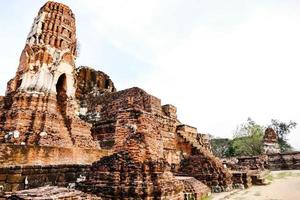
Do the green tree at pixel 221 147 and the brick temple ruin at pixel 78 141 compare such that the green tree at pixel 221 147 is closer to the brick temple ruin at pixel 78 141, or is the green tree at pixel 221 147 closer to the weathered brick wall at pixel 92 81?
the brick temple ruin at pixel 78 141

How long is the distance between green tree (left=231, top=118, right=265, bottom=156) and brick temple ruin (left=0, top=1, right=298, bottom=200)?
17.4 m

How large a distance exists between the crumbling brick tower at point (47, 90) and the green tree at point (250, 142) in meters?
25.5

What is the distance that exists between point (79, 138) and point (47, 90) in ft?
8.18

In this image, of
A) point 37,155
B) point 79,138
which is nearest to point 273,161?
point 79,138

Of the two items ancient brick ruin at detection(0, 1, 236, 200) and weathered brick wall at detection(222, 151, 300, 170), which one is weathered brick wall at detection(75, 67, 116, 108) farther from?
weathered brick wall at detection(222, 151, 300, 170)

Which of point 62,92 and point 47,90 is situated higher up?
point 62,92

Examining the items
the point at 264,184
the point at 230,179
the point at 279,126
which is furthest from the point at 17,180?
the point at 279,126

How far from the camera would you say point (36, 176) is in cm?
697

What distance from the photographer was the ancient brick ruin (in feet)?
19.6

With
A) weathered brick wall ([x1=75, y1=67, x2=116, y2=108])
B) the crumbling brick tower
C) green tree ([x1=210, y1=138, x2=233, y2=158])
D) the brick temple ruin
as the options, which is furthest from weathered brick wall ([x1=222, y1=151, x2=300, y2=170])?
green tree ([x1=210, y1=138, x2=233, y2=158])

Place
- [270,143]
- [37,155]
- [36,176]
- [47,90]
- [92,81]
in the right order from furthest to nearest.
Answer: [270,143] < [92,81] < [47,90] < [37,155] < [36,176]

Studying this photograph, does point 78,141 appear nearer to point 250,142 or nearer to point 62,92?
point 62,92

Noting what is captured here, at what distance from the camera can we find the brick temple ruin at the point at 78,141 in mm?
5918

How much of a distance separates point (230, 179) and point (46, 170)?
737cm
